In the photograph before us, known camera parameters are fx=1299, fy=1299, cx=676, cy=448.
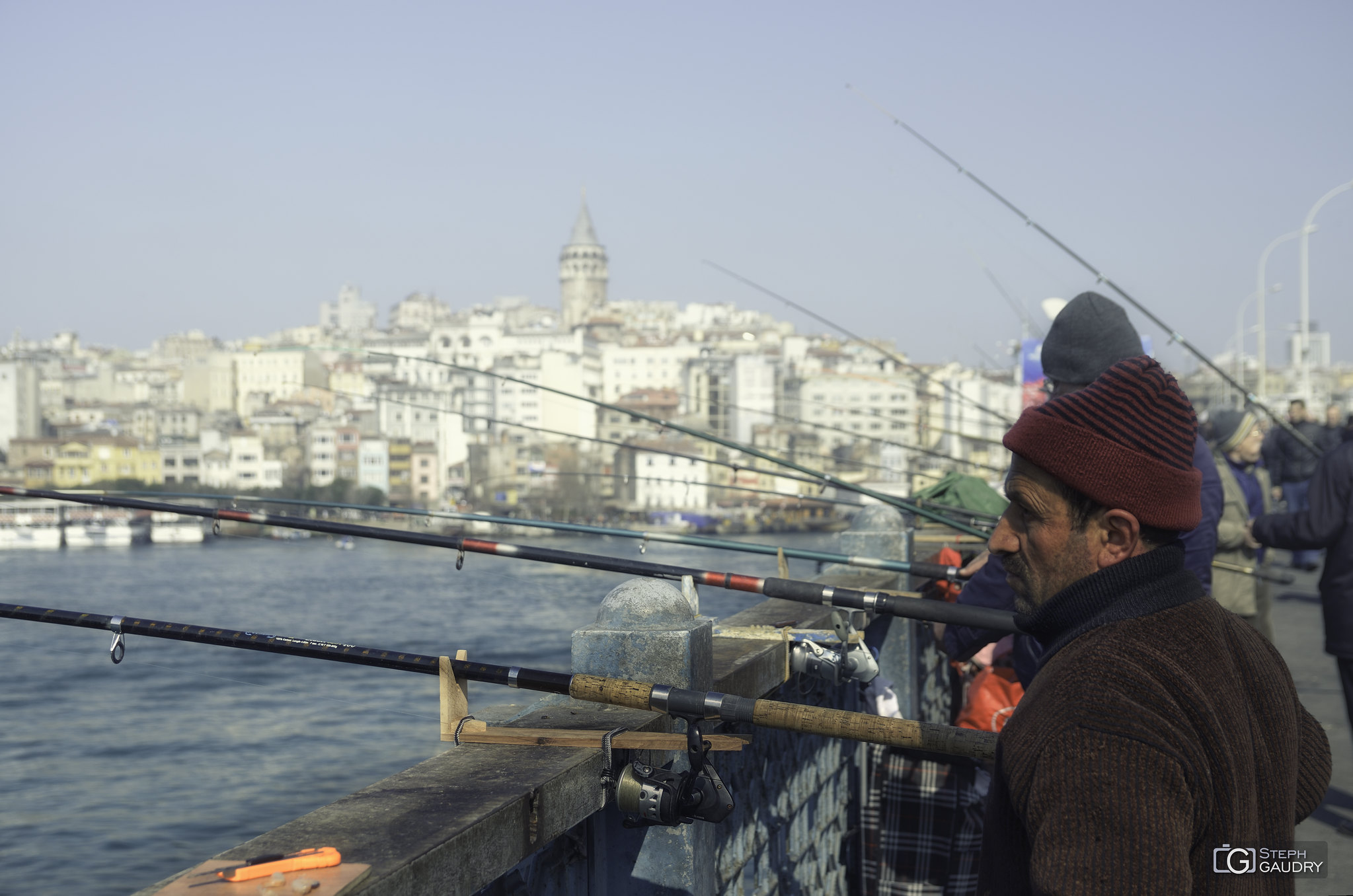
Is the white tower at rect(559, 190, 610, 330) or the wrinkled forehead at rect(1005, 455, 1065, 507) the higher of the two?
the white tower at rect(559, 190, 610, 330)

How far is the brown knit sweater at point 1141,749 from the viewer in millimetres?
981

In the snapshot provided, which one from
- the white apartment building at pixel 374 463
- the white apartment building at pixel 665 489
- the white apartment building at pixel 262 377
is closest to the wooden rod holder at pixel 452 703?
the white apartment building at pixel 665 489

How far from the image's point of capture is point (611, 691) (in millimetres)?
1790

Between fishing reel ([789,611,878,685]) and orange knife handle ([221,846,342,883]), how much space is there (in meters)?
1.54

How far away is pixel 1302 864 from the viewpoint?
4.15 ft

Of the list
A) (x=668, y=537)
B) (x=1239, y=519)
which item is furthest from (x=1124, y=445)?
(x=1239, y=519)

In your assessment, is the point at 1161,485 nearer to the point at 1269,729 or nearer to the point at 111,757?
the point at 1269,729

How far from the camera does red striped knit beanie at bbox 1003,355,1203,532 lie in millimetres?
1164

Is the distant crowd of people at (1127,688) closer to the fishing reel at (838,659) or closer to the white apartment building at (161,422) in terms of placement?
the fishing reel at (838,659)

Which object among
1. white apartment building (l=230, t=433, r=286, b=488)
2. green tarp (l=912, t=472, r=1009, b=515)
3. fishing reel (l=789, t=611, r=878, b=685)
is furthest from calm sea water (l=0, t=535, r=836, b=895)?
white apartment building (l=230, t=433, r=286, b=488)

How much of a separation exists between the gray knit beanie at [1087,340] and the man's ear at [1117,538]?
184 cm

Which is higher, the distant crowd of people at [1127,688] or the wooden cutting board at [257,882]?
the distant crowd of people at [1127,688]

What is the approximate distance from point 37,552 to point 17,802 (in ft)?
153

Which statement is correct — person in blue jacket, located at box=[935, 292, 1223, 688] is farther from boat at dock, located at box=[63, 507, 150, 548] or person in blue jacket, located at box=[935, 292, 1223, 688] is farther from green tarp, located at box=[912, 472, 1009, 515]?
boat at dock, located at box=[63, 507, 150, 548]
